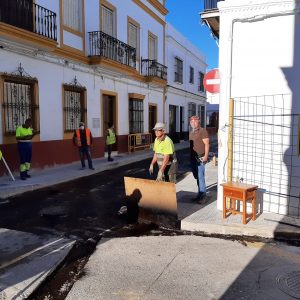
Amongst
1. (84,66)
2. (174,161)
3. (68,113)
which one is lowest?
(174,161)

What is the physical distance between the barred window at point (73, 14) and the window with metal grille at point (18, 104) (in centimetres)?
316

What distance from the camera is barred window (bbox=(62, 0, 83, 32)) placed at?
1252cm

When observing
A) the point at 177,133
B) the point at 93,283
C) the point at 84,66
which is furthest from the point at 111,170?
the point at 177,133

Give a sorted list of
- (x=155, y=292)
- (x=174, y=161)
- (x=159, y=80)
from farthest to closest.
Result: (x=159, y=80), (x=174, y=161), (x=155, y=292)

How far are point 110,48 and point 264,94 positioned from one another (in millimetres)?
10189

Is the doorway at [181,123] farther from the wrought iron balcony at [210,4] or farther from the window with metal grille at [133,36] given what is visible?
the wrought iron balcony at [210,4]

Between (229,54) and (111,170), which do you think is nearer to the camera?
(229,54)

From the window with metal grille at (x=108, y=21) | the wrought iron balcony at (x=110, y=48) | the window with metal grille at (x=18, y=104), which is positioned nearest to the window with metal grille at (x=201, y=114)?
the wrought iron balcony at (x=110, y=48)

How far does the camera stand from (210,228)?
5.30m

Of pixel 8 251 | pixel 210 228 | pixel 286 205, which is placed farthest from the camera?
pixel 286 205

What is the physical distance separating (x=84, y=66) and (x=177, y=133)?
12365mm

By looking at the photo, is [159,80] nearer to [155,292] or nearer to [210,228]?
[210,228]

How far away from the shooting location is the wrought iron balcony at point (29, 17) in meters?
9.57

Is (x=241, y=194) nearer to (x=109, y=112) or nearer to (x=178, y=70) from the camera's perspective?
(x=109, y=112)
